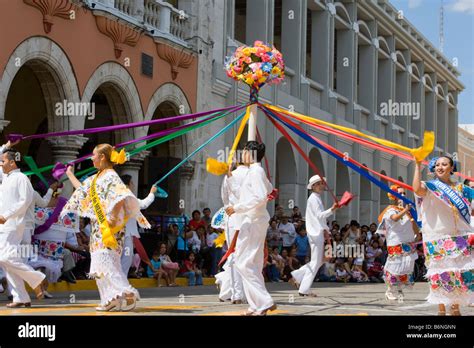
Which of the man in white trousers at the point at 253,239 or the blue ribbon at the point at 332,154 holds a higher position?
the blue ribbon at the point at 332,154

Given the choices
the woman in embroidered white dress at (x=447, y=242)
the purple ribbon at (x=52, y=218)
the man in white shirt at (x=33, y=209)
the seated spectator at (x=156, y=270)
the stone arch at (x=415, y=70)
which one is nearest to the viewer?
the woman in embroidered white dress at (x=447, y=242)

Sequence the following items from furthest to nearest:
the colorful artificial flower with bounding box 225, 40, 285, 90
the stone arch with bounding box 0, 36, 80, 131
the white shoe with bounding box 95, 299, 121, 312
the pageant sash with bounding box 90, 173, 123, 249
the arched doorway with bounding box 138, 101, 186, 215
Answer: the arched doorway with bounding box 138, 101, 186, 215 < the stone arch with bounding box 0, 36, 80, 131 < the colorful artificial flower with bounding box 225, 40, 285, 90 < the white shoe with bounding box 95, 299, 121, 312 < the pageant sash with bounding box 90, 173, 123, 249

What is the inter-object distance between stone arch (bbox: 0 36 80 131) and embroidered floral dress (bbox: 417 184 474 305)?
30.8 ft

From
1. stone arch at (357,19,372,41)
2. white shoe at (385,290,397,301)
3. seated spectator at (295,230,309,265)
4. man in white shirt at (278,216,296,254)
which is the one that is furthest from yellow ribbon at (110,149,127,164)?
stone arch at (357,19,372,41)

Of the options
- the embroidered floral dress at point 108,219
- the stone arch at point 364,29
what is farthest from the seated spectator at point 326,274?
the stone arch at point 364,29

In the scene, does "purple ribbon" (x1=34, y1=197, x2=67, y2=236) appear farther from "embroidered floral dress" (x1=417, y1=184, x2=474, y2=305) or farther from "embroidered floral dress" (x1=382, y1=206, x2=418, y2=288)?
"embroidered floral dress" (x1=417, y1=184, x2=474, y2=305)

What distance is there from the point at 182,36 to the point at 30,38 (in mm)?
6893

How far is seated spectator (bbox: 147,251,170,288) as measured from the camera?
18281 millimetres

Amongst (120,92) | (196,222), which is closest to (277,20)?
(120,92)

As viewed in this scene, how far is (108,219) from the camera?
34.2ft

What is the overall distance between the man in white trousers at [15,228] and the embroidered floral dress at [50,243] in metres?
2.08

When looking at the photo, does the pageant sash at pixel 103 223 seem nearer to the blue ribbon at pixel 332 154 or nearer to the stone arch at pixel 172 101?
the blue ribbon at pixel 332 154

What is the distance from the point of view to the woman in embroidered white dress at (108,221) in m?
10.4
